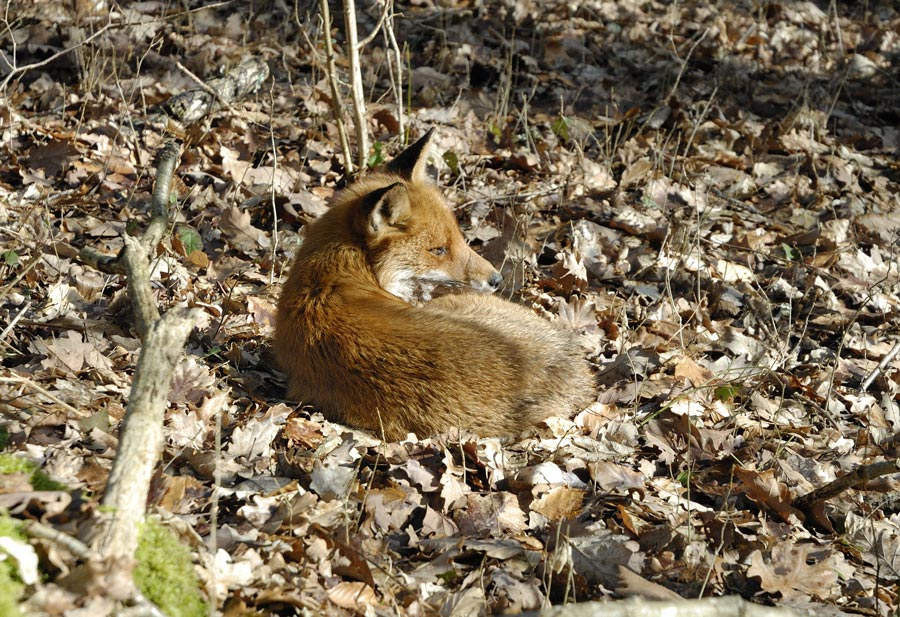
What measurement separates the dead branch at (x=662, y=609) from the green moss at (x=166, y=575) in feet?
4.43

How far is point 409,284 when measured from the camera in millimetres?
6277

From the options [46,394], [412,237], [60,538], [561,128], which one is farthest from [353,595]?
[561,128]

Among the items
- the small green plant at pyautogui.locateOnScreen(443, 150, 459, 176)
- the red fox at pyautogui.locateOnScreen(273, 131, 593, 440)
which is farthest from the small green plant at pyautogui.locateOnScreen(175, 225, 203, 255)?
the small green plant at pyautogui.locateOnScreen(443, 150, 459, 176)

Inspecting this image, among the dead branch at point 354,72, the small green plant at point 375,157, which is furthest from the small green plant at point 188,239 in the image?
the small green plant at point 375,157

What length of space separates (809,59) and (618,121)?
4536 millimetres

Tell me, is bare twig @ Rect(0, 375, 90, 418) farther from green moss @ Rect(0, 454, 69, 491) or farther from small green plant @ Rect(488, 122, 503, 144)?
small green plant @ Rect(488, 122, 503, 144)

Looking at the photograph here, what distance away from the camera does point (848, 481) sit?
14.9ft

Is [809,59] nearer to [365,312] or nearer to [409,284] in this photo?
[409,284]

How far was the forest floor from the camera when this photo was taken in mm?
4082

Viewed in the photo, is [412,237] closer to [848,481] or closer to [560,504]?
[560,504]

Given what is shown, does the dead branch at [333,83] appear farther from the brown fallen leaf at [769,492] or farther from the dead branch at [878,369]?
the dead branch at [878,369]

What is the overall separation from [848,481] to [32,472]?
4.25m

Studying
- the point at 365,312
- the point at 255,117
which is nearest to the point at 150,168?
the point at 255,117

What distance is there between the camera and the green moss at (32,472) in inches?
127
